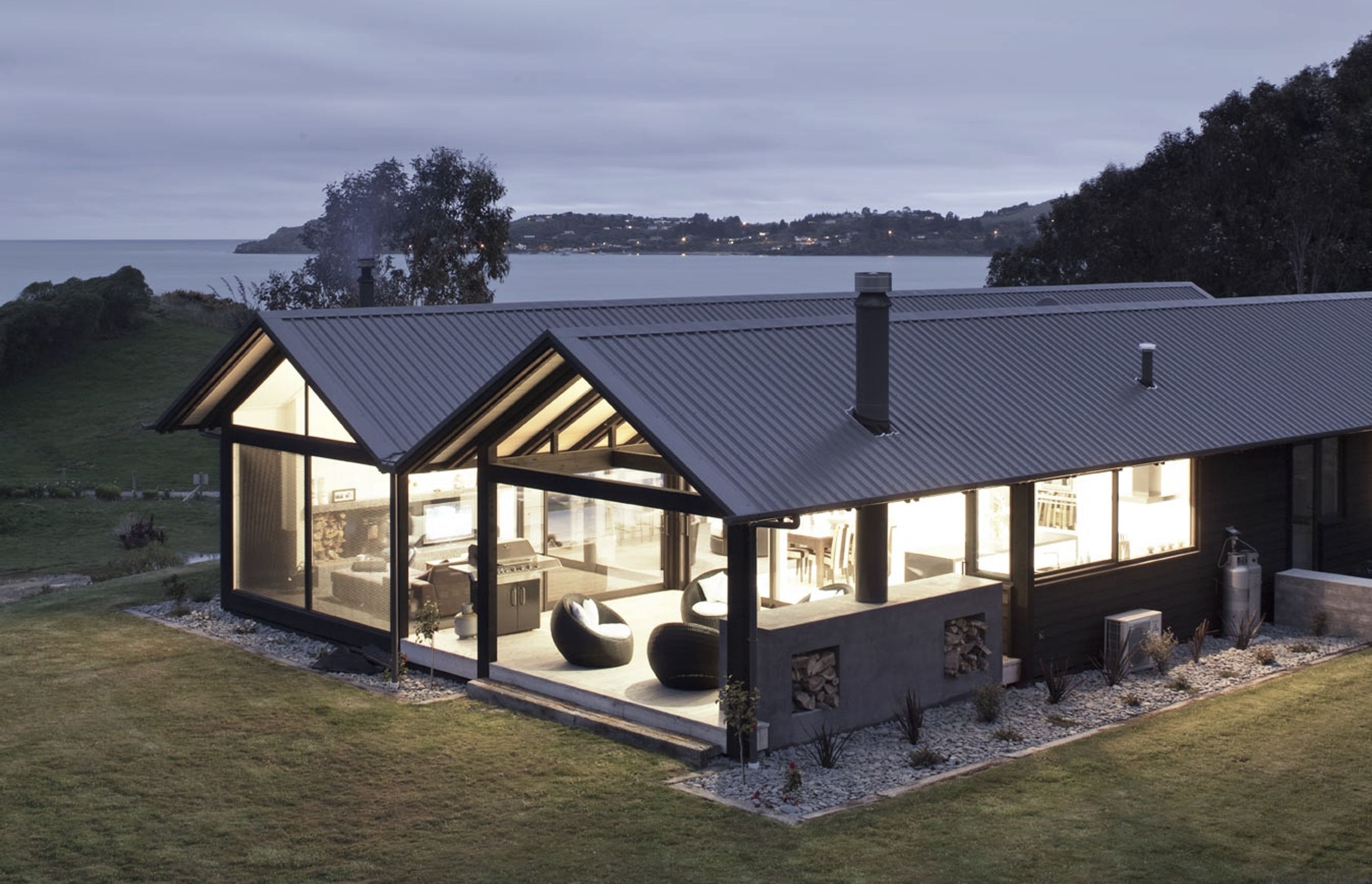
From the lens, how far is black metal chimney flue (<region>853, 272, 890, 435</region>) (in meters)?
13.5

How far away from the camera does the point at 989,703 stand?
1329 cm

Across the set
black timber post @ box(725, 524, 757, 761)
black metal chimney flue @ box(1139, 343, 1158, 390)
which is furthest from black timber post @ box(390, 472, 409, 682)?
black metal chimney flue @ box(1139, 343, 1158, 390)

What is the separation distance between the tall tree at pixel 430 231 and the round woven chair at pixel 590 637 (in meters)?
35.0

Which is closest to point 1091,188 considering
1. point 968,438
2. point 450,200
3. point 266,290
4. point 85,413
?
point 450,200

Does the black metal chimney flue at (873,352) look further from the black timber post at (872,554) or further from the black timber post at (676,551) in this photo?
the black timber post at (676,551)

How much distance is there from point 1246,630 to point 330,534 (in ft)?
32.7

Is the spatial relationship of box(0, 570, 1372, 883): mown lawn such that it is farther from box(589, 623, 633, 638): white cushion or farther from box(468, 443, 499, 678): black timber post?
box(589, 623, 633, 638): white cushion

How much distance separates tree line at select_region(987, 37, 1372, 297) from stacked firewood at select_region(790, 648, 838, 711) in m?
35.4

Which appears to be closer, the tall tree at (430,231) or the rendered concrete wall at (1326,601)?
the rendered concrete wall at (1326,601)

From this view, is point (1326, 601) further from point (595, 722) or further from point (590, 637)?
point (595, 722)

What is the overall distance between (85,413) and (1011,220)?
63.4m

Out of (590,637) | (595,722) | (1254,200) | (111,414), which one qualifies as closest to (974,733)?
(595,722)

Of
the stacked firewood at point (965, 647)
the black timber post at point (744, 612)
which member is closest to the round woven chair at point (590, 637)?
the black timber post at point (744, 612)

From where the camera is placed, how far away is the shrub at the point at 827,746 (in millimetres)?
12117
